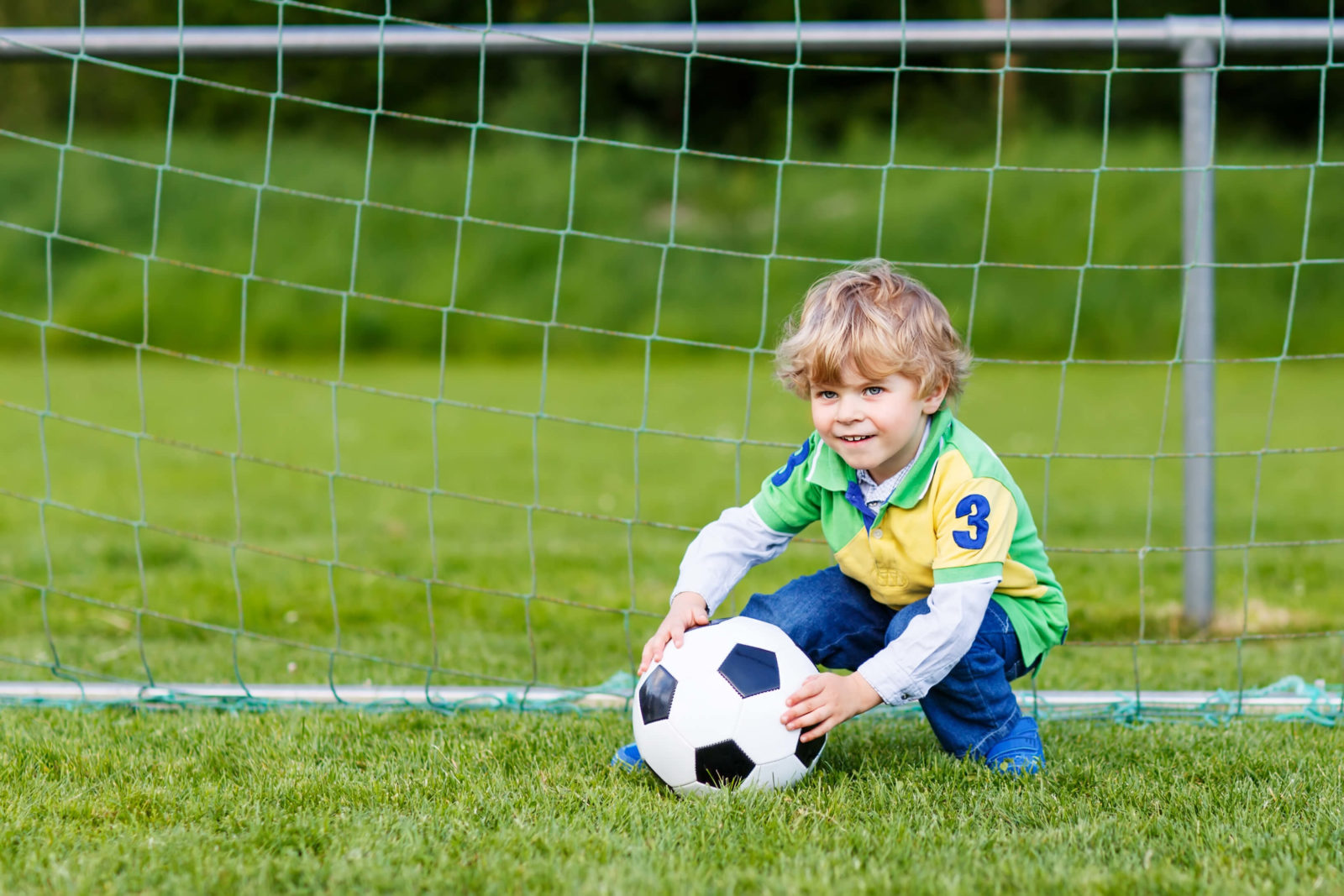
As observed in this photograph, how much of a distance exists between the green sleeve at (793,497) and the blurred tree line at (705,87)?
656 inches

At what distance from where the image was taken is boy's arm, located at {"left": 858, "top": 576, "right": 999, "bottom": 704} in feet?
7.45

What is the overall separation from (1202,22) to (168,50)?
2716 millimetres

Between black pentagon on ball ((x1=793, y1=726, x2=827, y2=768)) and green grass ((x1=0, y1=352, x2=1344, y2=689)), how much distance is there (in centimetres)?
71

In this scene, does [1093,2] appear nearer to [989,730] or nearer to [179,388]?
[179,388]

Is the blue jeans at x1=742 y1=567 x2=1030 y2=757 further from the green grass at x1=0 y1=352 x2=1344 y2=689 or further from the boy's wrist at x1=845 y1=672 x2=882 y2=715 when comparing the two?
the green grass at x1=0 y1=352 x2=1344 y2=689

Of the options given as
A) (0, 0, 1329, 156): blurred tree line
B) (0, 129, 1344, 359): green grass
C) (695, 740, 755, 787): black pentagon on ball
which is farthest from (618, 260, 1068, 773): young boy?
(0, 0, 1329, 156): blurred tree line

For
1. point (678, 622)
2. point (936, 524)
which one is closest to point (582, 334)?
point (678, 622)

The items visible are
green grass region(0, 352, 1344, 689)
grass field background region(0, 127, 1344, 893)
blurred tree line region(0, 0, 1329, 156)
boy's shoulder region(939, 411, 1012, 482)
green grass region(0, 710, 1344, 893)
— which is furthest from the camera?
blurred tree line region(0, 0, 1329, 156)

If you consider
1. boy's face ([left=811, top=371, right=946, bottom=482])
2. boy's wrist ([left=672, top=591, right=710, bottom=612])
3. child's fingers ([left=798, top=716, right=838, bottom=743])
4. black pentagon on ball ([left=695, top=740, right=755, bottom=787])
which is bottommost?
black pentagon on ball ([left=695, top=740, right=755, bottom=787])

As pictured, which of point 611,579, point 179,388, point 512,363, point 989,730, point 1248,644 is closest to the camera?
point 989,730

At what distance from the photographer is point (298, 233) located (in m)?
15.0

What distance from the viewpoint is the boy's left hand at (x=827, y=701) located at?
226 centimetres

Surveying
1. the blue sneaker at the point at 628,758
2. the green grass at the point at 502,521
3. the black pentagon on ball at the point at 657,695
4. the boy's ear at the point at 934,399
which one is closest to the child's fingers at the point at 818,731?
the black pentagon on ball at the point at 657,695

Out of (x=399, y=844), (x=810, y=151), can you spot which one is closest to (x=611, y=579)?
(x=399, y=844)
